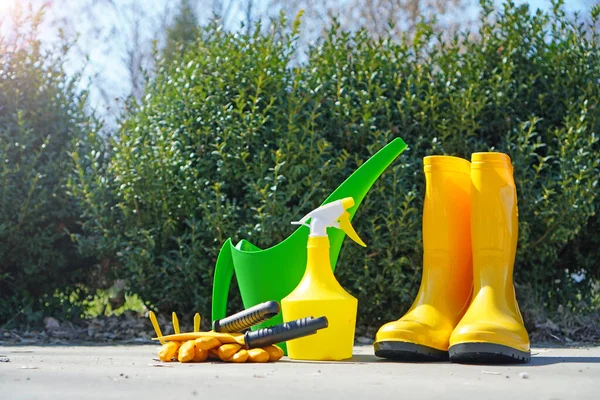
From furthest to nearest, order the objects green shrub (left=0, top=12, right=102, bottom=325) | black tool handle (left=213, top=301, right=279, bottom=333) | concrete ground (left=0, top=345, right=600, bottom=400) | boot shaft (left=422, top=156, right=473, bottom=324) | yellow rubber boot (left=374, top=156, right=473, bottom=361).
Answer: green shrub (left=0, top=12, right=102, bottom=325), boot shaft (left=422, top=156, right=473, bottom=324), yellow rubber boot (left=374, top=156, right=473, bottom=361), black tool handle (left=213, top=301, right=279, bottom=333), concrete ground (left=0, top=345, right=600, bottom=400)

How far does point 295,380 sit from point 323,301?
520mm

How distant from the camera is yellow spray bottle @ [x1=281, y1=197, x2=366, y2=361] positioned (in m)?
2.76

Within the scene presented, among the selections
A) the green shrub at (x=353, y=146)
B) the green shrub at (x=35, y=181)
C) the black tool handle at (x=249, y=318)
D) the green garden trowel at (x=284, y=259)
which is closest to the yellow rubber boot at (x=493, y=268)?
the green garden trowel at (x=284, y=259)

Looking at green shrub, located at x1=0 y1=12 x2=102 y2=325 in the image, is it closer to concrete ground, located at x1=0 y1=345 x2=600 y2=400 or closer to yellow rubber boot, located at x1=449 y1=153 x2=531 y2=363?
concrete ground, located at x1=0 y1=345 x2=600 y2=400

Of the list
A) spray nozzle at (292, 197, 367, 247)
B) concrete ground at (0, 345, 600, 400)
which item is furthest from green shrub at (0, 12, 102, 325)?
spray nozzle at (292, 197, 367, 247)

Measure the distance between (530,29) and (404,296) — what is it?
178cm

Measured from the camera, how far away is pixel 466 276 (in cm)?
304

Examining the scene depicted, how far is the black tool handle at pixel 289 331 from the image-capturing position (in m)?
2.59

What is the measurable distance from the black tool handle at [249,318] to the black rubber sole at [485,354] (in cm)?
64

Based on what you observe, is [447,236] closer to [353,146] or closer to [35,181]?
[353,146]

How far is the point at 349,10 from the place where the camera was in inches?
522

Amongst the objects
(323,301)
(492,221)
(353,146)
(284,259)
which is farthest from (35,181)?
(492,221)

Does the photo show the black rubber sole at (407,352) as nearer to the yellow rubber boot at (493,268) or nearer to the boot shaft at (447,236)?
the yellow rubber boot at (493,268)

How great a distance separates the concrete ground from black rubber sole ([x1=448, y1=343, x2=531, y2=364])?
37 millimetres
